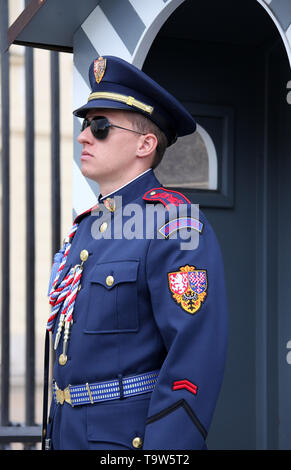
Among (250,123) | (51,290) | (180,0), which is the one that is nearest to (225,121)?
(250,123)

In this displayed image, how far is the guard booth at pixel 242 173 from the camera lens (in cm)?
325

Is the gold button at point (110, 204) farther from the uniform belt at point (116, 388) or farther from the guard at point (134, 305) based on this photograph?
the uniform belt at point (116, 388)

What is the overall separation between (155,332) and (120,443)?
31cm

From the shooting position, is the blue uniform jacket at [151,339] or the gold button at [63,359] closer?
the blue uniform jacket at [151,339]

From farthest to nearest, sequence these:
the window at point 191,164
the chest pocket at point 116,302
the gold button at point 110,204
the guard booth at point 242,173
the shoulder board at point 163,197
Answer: the window at point 191,164
the guard booth at point 242,173
the gold button at point 110,204
the shoulder board at point 163,197
the chest pocket at point 116,302

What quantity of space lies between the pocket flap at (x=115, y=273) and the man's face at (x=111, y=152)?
0.29 metres

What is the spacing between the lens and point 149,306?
2070mm

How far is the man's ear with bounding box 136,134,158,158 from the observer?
7.41 ft

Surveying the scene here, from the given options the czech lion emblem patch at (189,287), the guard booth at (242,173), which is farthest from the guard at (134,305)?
the guard booth at (242,173)

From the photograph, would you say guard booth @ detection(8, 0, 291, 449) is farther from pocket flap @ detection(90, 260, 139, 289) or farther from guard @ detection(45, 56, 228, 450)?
pocket flap @ detection(90, 260, 139, 289)

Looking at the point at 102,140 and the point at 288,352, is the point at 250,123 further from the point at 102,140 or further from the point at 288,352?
the point at 102,140

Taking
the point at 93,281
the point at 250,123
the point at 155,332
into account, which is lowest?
the point at 155,332

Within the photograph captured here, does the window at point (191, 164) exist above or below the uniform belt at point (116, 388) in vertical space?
above

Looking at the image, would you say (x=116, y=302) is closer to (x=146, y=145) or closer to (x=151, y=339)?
(x=151, y=339)
